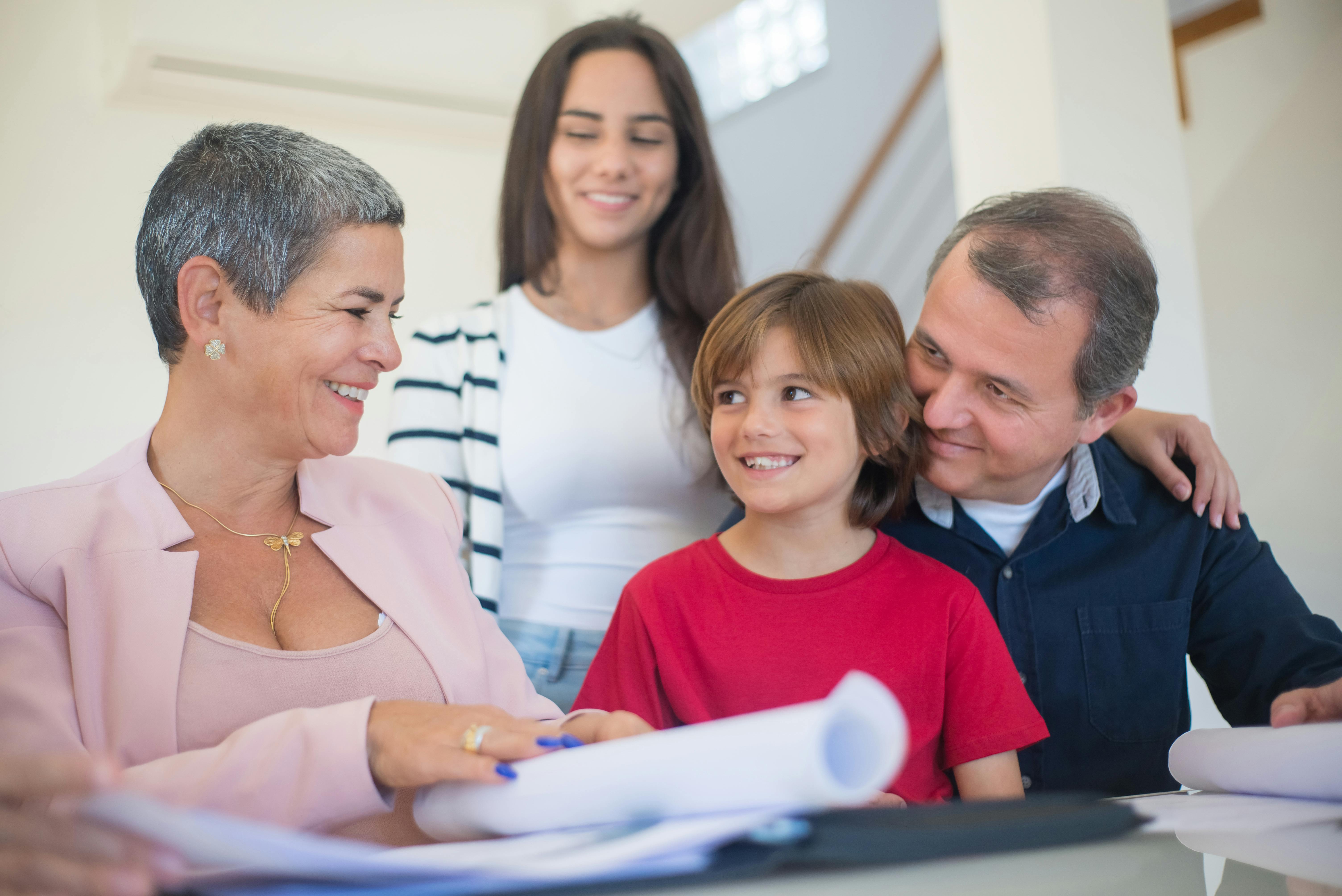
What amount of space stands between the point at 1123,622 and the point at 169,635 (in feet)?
4.11

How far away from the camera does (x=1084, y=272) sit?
149cm

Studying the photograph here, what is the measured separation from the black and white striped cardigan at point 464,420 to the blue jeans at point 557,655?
0.09m

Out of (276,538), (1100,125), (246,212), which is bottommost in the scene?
(276,538)

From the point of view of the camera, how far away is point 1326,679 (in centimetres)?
132

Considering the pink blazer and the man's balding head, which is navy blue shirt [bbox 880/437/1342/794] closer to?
the man's balding head

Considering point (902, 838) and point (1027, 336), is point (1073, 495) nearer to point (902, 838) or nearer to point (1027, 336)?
point (1027, 336)

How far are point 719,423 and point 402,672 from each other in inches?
22.3

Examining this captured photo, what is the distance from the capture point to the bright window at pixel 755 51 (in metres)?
5.27

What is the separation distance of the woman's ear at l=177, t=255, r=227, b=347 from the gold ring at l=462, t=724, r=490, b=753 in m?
0.57

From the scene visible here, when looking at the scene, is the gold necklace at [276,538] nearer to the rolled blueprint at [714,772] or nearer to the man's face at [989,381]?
the rolled blueprint at [714,772]

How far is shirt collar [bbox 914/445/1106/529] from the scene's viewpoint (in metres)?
1.57

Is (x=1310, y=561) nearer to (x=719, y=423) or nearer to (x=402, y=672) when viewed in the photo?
(x=719, y=423)

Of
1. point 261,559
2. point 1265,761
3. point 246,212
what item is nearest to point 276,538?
point 261,559

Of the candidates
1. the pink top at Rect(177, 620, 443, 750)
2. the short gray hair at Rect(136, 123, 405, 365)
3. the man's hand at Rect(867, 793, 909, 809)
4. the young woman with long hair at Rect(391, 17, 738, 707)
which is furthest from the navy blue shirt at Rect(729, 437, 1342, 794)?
the short gray hair at Rect(136, 123, 405, 365)
